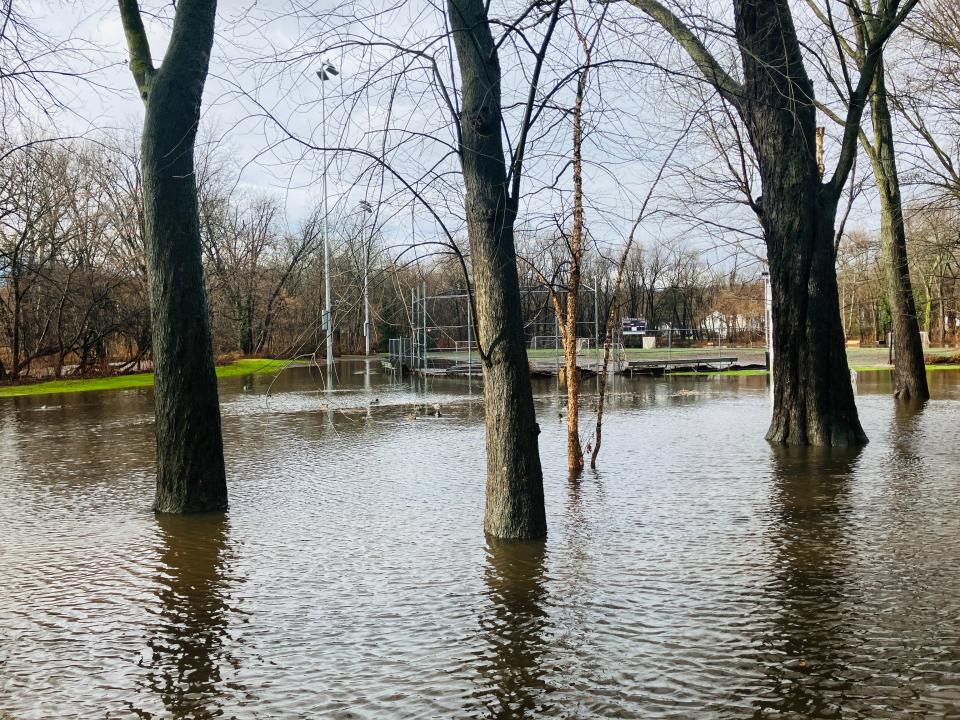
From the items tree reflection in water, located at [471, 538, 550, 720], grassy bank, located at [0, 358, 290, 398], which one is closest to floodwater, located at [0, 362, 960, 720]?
tree reflection in water, located at [471, 538, 550, 720]

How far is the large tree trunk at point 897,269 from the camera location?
18125 mm

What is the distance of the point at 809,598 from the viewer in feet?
17.1

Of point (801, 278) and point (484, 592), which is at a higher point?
point (801, 278)

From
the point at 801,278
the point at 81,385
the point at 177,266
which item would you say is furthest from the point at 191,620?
the point at 81,385

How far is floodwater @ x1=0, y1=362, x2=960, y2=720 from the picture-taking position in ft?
13.0

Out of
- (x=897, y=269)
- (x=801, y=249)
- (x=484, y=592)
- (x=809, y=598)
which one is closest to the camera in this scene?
(x=809, y=598)

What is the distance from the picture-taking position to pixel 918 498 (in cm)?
802

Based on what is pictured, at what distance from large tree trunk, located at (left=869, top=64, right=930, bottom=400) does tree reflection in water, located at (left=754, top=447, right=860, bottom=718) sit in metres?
10.2

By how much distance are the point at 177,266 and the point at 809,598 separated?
6.13 m

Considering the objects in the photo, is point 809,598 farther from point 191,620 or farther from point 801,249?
point 801,249

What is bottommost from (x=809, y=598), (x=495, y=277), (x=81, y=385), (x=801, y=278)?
(x=809, y=598)

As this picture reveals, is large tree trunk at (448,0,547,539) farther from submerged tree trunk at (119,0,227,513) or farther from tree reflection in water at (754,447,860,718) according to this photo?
submerged tree trunk at (119,0,227,513)

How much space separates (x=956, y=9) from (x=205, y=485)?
15.3 metres

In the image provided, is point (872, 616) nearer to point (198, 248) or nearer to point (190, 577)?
point (190, 577)
